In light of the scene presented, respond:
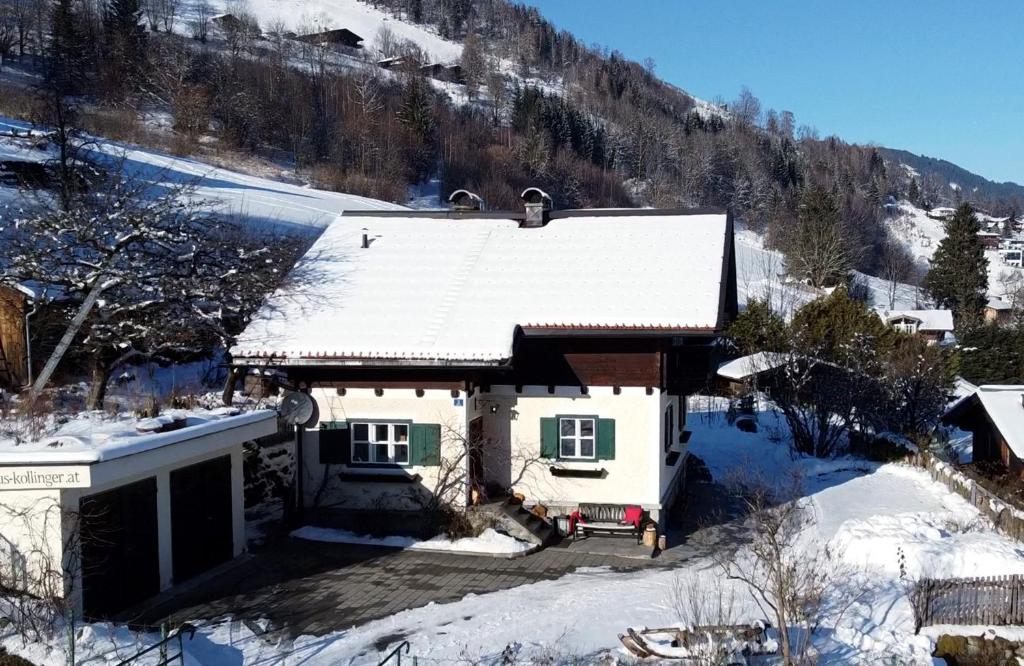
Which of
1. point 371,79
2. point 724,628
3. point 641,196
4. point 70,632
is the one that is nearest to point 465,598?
point 724,628

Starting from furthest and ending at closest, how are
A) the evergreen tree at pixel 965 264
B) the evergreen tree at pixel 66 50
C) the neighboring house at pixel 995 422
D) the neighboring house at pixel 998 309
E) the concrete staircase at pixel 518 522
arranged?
the neighboring house at pixel 998 309, the evergreen tree at pixel 965 264, the evergreen tree at pixel 66 50, the neighboring house at pixel 995 422, the concrete staircase at pixel 518 522

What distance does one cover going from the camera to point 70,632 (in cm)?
870

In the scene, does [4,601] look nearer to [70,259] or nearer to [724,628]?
[724,628]

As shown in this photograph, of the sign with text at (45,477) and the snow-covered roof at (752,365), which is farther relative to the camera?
the snow-covered roof at (752,365)

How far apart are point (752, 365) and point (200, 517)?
25.3m

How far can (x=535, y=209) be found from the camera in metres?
20.3

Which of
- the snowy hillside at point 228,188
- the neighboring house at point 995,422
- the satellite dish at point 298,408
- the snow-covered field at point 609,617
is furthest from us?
the snowy hillside at point 228,188

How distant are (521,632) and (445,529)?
4865 mm

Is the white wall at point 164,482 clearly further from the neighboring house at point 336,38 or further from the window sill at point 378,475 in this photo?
the neighboring house at point 336,38

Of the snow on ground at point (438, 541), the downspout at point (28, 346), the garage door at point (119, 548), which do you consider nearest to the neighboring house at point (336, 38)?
the downspout at point (28, 346)

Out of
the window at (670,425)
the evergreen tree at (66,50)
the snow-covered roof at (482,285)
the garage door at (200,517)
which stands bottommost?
the garage door at (200,517)

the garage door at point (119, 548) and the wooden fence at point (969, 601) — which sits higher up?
the garage door at point (119, 548)

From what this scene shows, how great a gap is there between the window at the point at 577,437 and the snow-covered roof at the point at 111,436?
5331 mm

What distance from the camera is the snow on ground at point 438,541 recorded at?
1509 centimetres
